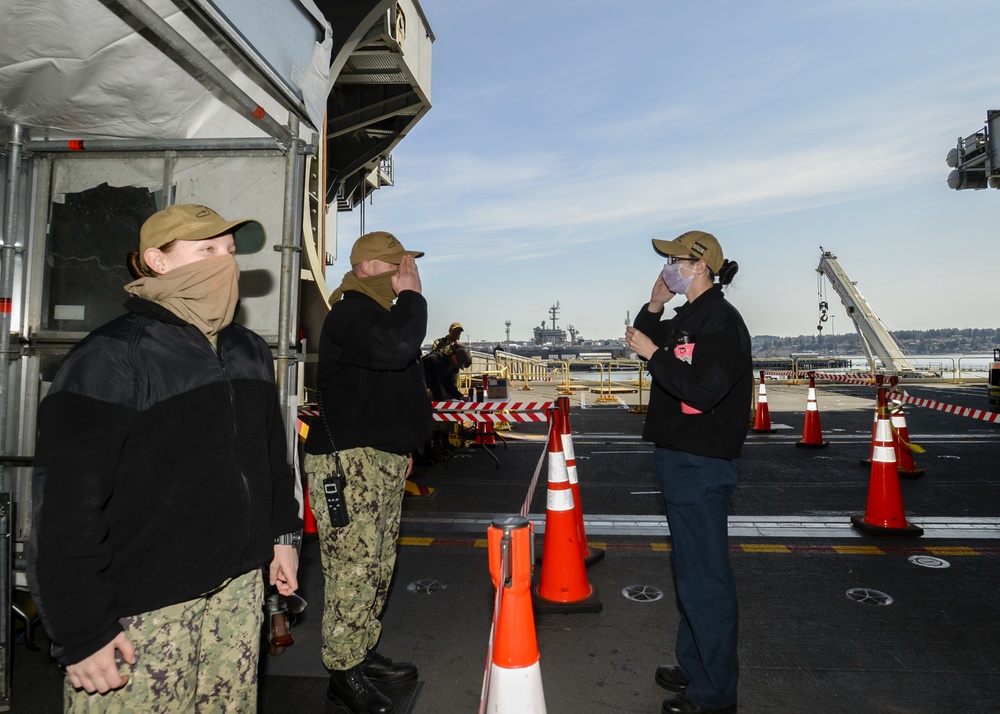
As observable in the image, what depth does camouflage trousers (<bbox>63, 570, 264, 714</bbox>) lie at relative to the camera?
183 centimetres

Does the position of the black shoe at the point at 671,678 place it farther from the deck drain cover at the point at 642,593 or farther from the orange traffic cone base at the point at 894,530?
the orange traffic cone base at the point at 894,530

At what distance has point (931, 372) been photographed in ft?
113

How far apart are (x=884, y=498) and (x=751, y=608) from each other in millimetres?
2419

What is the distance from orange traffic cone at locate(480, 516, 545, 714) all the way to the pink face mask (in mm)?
1731

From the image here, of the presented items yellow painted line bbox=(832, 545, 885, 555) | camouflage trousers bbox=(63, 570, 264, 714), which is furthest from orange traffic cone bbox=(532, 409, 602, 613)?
camouflage trousers bbox=(63, 570, 264, 714)

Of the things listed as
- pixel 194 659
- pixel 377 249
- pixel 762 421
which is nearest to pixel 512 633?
pixel 194 659

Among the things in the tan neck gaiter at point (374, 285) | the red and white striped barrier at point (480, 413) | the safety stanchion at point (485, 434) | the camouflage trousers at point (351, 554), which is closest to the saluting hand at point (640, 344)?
the tan neck gaiter at point (374, 285)

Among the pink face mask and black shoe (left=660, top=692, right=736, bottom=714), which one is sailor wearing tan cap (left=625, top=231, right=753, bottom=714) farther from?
the pink face mask

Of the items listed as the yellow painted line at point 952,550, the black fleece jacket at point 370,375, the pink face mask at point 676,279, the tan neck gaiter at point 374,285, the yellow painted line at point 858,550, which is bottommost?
the yellow painted line at point 858,550

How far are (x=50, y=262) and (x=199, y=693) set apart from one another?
3.00 metres

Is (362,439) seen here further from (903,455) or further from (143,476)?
(903,455)

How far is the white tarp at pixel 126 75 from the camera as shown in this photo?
2658mm

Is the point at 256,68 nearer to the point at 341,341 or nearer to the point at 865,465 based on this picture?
the point at 341,341

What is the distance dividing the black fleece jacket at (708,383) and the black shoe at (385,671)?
1.73 metres
